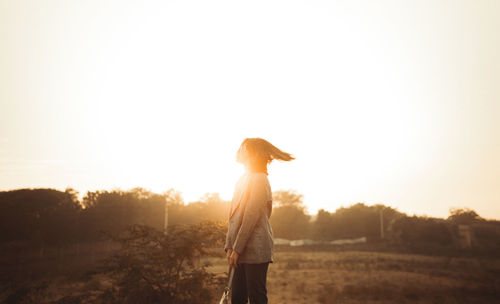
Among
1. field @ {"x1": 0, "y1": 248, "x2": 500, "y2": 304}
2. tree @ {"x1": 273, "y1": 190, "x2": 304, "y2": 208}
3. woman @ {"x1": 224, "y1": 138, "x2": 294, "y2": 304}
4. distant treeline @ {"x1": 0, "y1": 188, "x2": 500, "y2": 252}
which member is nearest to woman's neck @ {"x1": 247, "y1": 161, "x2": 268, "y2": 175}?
woman @ {"x1": 224, "y1": 138, "x2": 294, "y2": 304}

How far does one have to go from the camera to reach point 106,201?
72.7 feet

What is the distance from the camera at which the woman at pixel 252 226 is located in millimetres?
2357

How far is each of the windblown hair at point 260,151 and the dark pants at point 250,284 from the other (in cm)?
95

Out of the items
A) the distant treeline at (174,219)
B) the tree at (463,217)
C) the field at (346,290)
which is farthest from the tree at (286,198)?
the field at (346,290)

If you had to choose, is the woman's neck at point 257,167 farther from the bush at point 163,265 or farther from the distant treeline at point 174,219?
the distant treeline at point 174,219

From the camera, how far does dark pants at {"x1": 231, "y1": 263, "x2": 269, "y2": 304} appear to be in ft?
7.54

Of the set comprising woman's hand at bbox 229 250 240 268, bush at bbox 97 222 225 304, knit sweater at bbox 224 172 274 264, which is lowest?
bush at bbox 97 222 225 304

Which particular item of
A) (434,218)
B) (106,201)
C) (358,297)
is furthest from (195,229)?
(434,218)

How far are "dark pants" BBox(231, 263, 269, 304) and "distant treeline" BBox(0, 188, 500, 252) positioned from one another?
9.63 ft

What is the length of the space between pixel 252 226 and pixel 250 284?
460mm

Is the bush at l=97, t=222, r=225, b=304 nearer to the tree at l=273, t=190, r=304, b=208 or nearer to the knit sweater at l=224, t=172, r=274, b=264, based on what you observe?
the knit sweater at l=224, t=172, r=274, b=264

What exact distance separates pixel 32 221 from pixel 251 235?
59.8 ft

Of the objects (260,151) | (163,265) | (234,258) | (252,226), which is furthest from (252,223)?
(163,265)

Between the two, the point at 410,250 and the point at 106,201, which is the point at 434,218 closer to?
the point at 410,250
